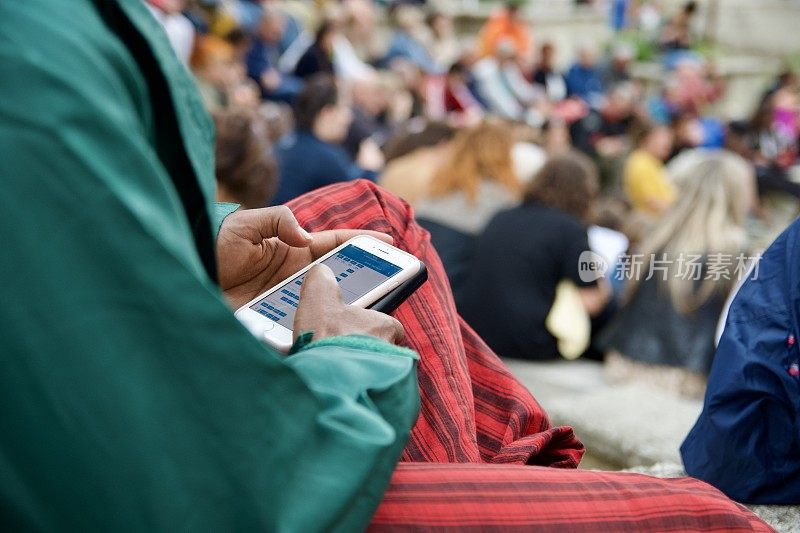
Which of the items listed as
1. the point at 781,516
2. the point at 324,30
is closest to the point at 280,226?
the point at 781,516

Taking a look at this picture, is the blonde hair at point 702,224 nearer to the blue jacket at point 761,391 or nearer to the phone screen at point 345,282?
the blue jacket at point 761,391

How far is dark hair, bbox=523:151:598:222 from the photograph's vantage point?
13.4 feet

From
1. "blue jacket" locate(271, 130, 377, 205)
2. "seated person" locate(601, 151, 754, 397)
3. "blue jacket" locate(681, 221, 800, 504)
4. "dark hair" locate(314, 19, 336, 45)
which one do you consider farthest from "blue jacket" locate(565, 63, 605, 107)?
"blue jacket" locate(681, 221, 800, 504)

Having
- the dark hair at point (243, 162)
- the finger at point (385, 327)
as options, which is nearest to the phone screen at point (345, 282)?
the finger at point (385, 327)

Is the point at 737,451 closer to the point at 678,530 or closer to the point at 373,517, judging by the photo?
the point at 678,530

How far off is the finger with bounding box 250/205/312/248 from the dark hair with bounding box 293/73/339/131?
4.14m

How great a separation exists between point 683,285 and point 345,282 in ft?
8.32

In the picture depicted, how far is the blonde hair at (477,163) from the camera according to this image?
4.23 meters

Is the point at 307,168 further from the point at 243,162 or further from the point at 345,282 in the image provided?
the point at 345,282

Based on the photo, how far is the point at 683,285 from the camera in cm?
361

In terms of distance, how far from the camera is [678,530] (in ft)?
3.93

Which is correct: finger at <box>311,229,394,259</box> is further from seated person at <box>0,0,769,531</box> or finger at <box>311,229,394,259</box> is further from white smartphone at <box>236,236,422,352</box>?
seated person at <box>0,0,769,531</box>

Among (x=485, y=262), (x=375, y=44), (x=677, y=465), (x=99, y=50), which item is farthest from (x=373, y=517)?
(x=375, y=44)

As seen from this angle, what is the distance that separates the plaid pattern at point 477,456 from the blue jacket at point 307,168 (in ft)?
10.7
